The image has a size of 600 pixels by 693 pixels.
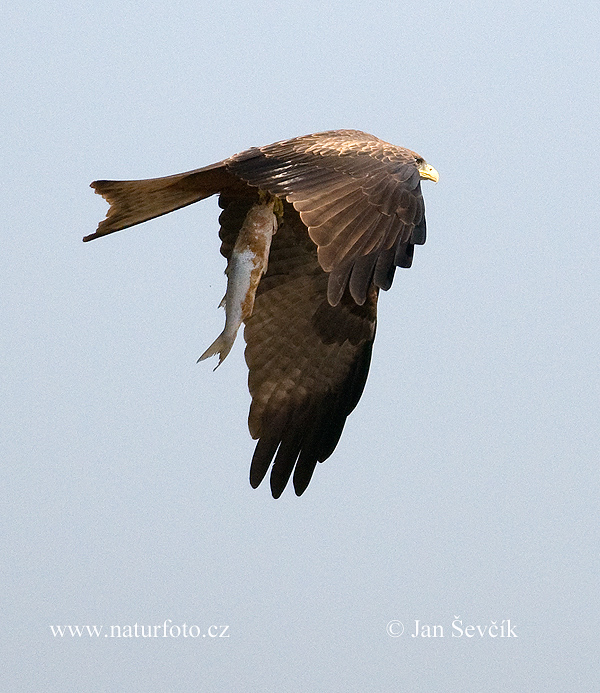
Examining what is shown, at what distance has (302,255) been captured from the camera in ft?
27.9

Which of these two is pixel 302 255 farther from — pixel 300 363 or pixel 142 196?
pixel 142 196

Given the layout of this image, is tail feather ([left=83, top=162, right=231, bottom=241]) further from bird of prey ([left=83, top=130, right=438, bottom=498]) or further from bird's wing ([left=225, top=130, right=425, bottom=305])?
bird's wing ([left=225, top=130, right=425, bottom=305])

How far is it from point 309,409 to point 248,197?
1.35m

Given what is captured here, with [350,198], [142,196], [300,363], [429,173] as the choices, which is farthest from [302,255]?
[350,198]

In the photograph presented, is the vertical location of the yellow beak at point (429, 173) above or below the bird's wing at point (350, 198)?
above

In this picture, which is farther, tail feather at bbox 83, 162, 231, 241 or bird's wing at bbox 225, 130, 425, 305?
tail feather at bbox 83, 162, 231, 241

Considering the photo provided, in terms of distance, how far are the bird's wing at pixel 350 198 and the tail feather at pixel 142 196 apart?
0.76 feet

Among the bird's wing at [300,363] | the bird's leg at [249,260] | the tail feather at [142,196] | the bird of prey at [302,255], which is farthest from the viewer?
the bird's wing at [300,363]

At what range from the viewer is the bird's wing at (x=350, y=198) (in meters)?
6.03

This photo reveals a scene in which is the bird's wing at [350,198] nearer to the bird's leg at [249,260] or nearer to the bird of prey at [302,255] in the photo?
the bird of prey at [302,255]

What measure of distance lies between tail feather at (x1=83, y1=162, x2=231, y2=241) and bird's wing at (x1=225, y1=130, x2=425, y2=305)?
0.23 m

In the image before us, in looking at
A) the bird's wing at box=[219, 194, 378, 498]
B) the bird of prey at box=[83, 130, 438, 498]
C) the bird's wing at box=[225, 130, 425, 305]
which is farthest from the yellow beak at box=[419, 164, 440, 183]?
the bird's wing at box=[219, 194, 378, 498]

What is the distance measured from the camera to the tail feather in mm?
6883

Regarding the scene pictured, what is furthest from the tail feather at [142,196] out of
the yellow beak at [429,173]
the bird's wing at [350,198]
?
the yellow beak at [429,173]
